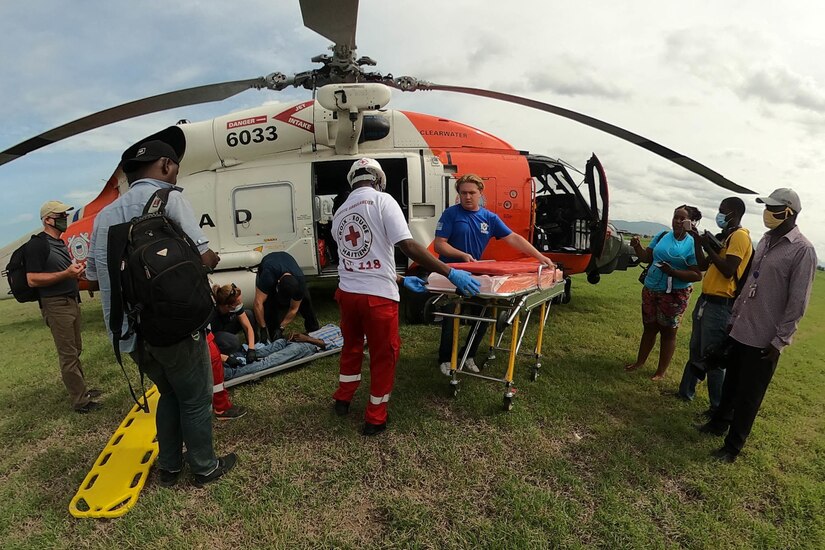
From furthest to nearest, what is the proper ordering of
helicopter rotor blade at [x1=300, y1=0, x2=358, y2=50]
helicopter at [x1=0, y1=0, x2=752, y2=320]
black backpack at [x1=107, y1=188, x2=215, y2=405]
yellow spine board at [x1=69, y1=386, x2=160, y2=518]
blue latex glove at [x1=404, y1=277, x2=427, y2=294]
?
helicopter at [x1=0, y1=0, x2=752, y2=320] < helicopter rotor blade at [x1=300, y1=0, x2=358, y2=50] < blue latex glove at [x1=404, y1=277, x2=427, y2=294] < yellow spine board at [x1=69, y1=386, x2=160, y2=518] < black backpack at [x1=107, y1=188, x2=215, y2=405]

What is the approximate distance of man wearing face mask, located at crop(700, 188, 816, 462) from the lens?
2705mm

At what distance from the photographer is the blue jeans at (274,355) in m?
4.11

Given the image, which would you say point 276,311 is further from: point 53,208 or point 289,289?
point 53,208

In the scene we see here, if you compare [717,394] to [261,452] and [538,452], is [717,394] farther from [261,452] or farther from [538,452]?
[261,452]

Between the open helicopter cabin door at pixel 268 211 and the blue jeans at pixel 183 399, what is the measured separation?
3680 millimetres

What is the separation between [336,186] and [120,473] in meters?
6.39

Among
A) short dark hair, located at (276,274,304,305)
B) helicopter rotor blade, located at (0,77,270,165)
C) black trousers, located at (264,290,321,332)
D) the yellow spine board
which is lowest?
the yellow spine board

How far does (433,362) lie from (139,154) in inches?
128

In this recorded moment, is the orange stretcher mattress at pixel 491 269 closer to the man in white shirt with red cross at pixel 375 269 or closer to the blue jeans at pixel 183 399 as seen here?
the man in white shirt with red cross at pixel 375 269

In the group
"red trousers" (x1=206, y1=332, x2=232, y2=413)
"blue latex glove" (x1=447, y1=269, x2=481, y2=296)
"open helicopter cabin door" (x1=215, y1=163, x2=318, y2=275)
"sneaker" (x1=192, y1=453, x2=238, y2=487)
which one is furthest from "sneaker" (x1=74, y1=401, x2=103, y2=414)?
"blue latex glove" (x1=447, y1=269, x2=481, y2=296)

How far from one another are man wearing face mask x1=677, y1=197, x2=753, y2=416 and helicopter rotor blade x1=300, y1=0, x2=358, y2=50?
3.61 m

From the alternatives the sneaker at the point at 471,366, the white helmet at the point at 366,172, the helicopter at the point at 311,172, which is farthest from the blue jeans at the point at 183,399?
the helicopter at the point at 311,172

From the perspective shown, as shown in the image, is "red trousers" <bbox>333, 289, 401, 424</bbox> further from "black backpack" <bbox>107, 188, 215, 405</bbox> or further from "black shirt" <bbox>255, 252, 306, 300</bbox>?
"black shirt" <bbox>255, 252, 306, 300</bbox>

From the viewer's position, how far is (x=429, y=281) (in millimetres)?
3246
